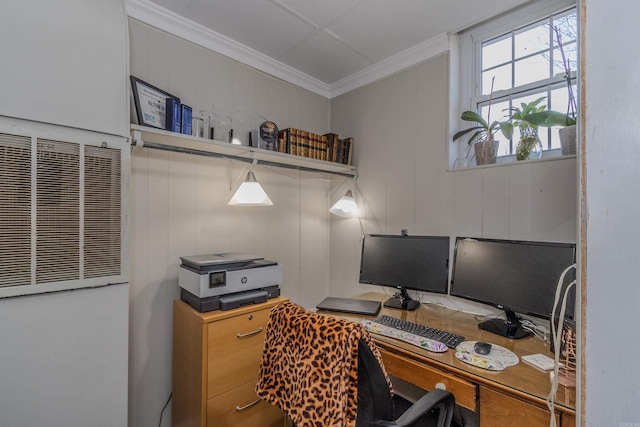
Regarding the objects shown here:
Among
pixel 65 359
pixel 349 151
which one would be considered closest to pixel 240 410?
pixel 65 359

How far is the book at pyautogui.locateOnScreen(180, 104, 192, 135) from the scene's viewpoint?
5.68 ft

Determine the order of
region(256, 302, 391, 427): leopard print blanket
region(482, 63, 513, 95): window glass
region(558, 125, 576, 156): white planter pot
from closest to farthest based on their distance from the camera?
region(256, 302, 391, 427): leopard print blanket, region(558, 125, 576, 156): white planter pot, region(482, 63, 513, 95): window glass

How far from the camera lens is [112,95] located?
1.29 metres

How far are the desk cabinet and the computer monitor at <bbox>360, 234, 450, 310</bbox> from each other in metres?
0.74

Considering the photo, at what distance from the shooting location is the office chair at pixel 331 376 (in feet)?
2.89

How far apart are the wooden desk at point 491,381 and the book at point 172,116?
1.57m

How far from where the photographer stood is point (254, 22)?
185cm

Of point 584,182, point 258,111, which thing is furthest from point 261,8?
point 584,182

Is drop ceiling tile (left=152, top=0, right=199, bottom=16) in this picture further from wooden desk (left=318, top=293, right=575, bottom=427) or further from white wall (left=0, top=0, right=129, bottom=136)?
wooden desk (left=318, top=293, right=575, bottom=427)

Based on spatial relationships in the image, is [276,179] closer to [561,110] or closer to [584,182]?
[561,110]

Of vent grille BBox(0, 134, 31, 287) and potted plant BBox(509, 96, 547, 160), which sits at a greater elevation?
potted plant BBox(509, 96, 547, 160)

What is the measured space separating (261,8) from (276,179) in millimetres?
1100

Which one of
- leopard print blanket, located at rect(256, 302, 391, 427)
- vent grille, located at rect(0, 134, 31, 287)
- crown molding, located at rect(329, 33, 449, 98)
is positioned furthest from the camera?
crown molding, located at rect(329, 33, 449, 98)

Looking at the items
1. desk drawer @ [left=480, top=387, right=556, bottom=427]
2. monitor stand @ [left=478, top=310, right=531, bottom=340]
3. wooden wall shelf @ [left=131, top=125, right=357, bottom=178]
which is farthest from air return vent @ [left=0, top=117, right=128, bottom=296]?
monitor stand @ [left=478, top=310, right=531, bottom=340]
